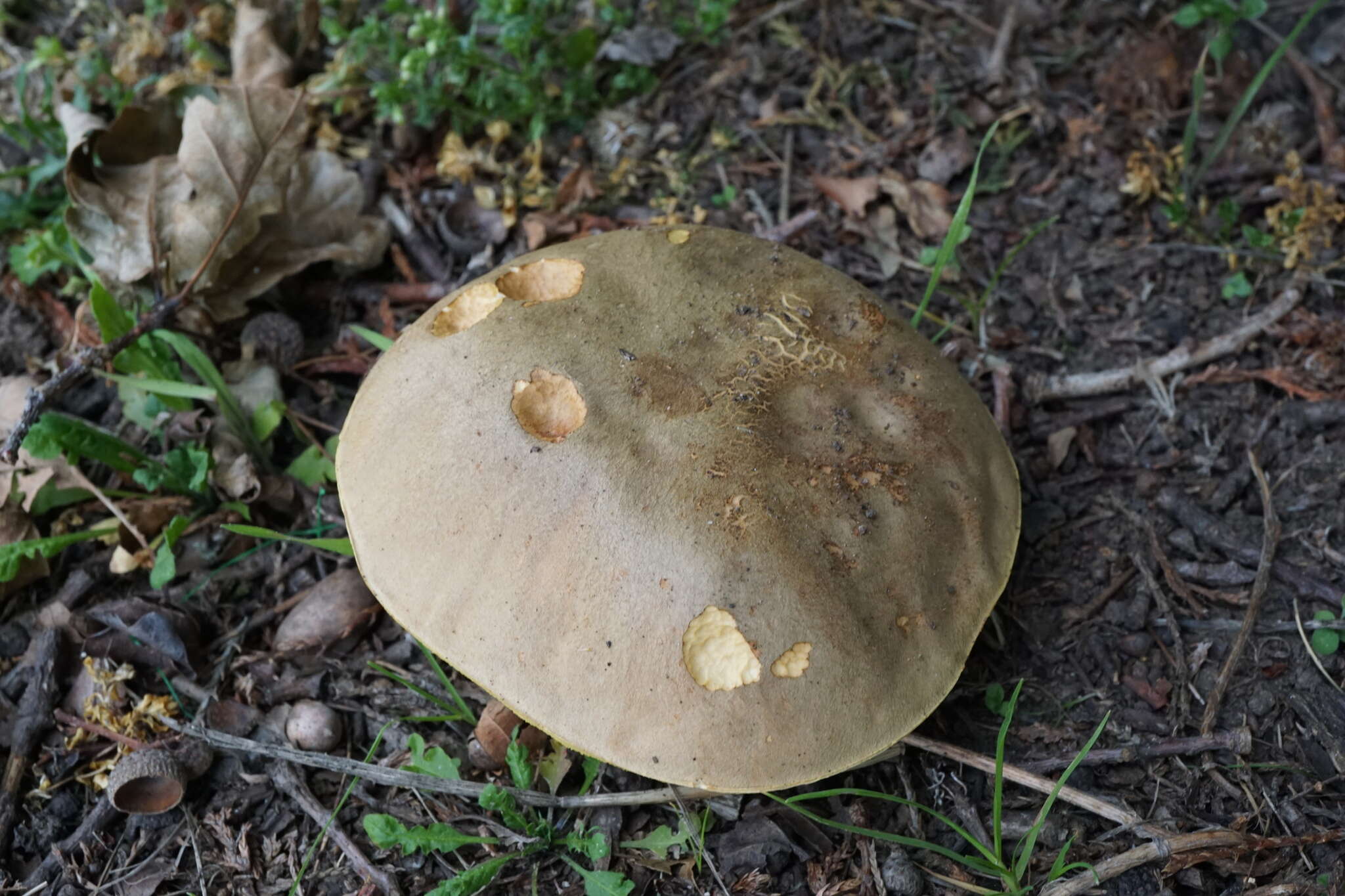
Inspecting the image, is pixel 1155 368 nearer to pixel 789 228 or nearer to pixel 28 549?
pixel 789 228

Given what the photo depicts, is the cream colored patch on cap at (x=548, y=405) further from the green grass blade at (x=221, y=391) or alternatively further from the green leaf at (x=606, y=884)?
the green grass blade at (x=221, y=391)

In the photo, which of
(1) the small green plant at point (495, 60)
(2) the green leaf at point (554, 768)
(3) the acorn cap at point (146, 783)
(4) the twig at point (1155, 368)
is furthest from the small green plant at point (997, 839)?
(1) the small green plant at point (495, 60)

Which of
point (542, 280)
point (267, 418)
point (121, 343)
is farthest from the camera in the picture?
point (267, 418)

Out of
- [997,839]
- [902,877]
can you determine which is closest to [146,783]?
[902,877]

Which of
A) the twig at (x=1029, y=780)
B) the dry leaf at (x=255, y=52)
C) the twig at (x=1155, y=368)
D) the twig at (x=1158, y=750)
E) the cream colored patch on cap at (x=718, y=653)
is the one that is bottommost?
the twig at (x=1158, y=750)

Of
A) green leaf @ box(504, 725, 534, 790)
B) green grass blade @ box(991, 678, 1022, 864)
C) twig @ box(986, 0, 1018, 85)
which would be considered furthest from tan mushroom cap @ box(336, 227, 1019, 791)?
twig @ box(986, 0, 1018, 85)

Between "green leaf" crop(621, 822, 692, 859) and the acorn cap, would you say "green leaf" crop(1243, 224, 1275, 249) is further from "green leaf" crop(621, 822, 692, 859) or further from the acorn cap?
the acorn cap
